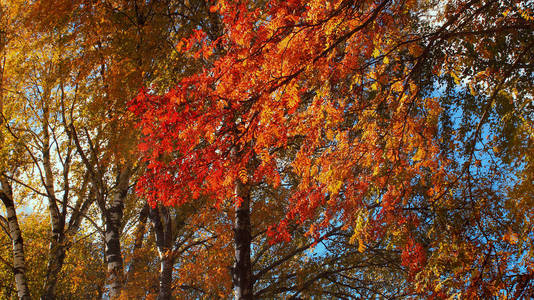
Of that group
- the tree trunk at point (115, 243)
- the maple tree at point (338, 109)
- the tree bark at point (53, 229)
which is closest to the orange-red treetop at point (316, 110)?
the maple tree at point (338, 109)

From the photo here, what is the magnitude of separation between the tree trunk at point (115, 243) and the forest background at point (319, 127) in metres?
0.03

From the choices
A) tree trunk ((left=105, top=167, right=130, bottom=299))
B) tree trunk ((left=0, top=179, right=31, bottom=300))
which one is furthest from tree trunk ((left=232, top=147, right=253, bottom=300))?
tree trunk ((left=0, top=179, right=31, bottom=300))

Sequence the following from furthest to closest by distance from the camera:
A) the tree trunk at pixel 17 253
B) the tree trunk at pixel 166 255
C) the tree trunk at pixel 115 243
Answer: the tree trunk at pixel 166 255
the tree trunk at pixel 17 253
the tree trunk at pixel 115 243

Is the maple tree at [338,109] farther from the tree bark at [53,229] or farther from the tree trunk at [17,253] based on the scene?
the tree bark at [53,229]

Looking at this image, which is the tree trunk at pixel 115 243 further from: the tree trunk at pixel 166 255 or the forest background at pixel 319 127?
the tree trunk at pixel 166 255

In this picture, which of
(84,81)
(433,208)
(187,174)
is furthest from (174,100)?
(84,81)

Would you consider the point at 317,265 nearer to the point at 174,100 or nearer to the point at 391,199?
the point at 391,199

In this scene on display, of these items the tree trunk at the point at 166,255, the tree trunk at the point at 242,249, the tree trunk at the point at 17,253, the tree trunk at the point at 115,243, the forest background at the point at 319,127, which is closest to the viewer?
the forest background at the point at 319,127

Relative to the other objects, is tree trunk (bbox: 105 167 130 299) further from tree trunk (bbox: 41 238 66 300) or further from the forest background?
tree trunk (bbox: 41 238 66 300)

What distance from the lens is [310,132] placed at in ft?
21.2

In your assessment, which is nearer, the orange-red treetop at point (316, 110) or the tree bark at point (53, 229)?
the orange-red treetop at point (316, 110)

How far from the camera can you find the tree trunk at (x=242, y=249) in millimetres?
7164

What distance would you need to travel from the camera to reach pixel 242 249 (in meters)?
7.43

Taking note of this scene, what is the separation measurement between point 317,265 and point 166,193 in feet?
14.4
